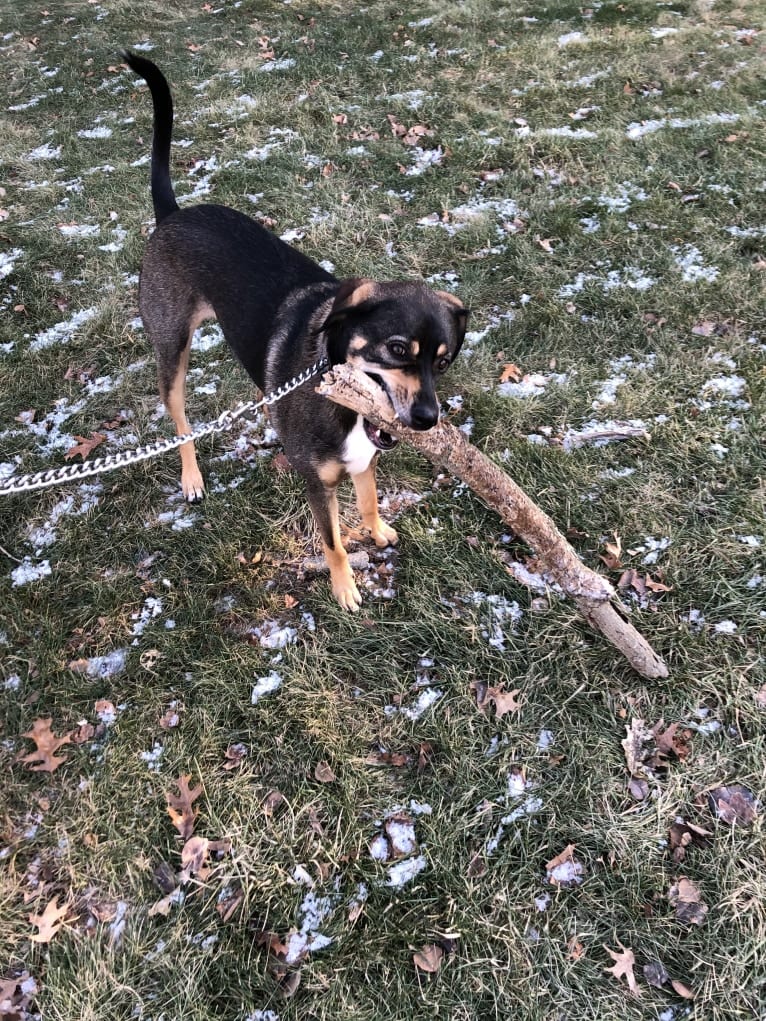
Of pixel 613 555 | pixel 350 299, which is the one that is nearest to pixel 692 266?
pixel 613 555

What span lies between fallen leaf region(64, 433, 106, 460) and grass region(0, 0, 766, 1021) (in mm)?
110

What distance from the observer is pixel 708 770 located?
98.3 inches

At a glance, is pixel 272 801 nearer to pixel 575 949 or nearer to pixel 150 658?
pixel 150 658

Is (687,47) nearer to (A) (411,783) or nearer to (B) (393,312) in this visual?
(B) (393,312)

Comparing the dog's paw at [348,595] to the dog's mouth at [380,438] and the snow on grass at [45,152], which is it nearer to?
the dog's mouth at [380,438]

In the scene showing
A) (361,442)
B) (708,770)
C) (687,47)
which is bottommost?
(708,770)

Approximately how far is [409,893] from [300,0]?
12.9 m

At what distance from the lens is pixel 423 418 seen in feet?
7.81

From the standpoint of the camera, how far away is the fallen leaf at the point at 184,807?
100 inches

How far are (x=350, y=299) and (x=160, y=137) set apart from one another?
2068 mm

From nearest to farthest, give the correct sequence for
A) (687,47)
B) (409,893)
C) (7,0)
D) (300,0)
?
(409,893) → (687,47) → (300,0) → (7,0)

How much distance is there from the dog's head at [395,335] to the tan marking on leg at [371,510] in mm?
745

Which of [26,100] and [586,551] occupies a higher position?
[26,100]

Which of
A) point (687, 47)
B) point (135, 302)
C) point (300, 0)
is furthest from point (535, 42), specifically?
point (135, 302)
